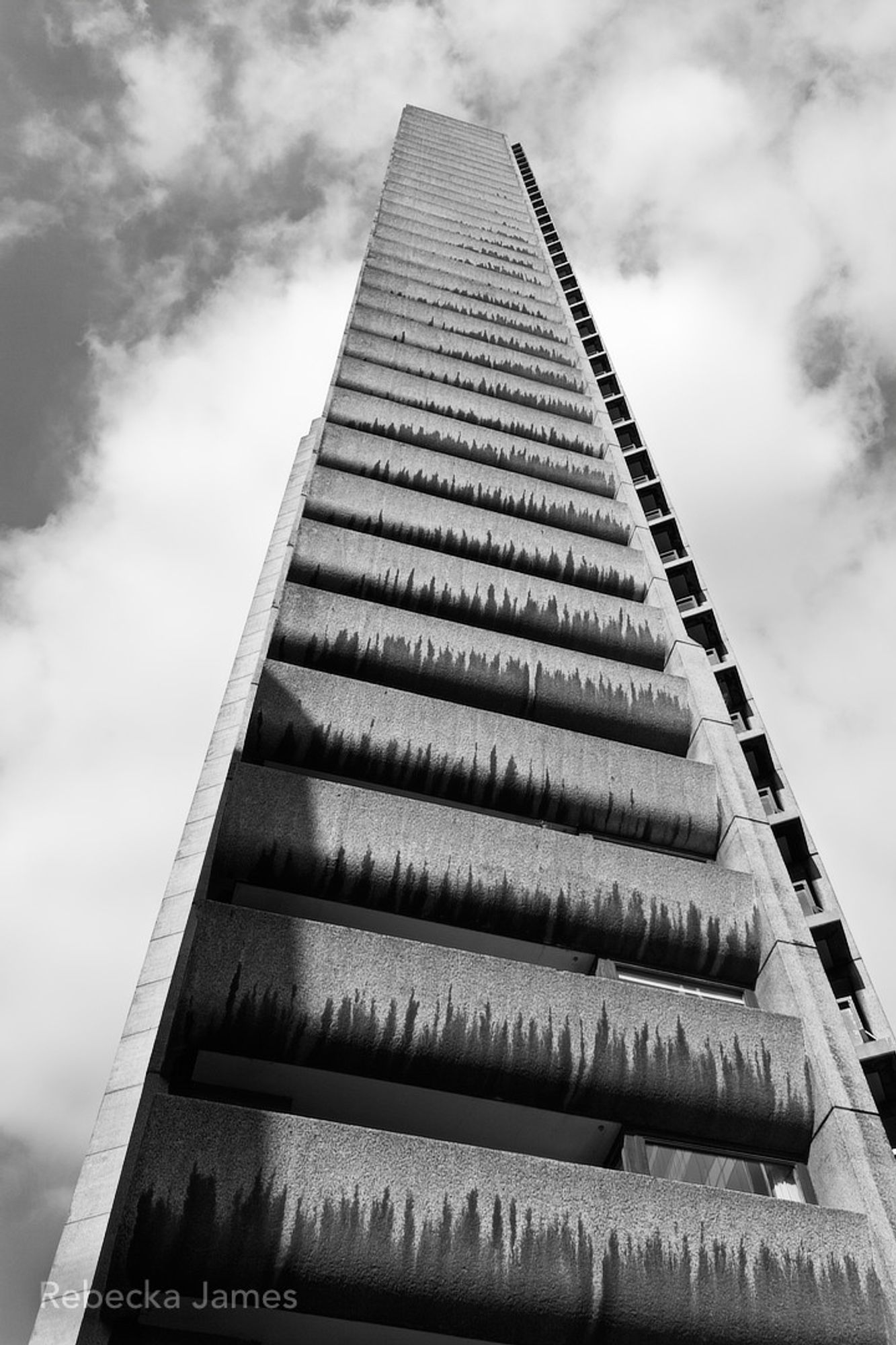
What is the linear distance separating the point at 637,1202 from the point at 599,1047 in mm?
1787

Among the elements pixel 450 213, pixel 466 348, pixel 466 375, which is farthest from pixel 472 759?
pixel 450 213

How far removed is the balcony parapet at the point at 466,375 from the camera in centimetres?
3059

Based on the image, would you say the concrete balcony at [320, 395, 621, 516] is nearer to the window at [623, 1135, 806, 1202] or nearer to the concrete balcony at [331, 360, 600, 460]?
the concrete balcony at [331, 360, 600, 460]

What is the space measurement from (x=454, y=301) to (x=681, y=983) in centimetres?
2695

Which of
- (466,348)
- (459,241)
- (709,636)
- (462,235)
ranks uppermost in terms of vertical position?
(462,235)

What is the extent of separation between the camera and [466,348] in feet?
109

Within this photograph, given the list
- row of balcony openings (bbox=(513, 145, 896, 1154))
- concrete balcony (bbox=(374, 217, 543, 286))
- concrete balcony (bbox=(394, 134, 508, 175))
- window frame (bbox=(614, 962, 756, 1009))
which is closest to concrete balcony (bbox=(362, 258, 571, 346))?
row of balcony openings (bbox=(513, 145, 896, 1154))

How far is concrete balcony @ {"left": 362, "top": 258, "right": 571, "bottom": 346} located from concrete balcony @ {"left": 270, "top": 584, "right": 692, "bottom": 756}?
61.5 feet

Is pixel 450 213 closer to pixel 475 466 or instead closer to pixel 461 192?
pixel 461 192

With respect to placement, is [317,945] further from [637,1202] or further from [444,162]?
[444,162]

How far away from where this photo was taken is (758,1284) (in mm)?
10875

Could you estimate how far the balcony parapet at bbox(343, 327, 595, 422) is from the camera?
30.6 meters

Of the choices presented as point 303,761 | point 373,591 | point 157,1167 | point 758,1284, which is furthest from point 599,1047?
point 373,591

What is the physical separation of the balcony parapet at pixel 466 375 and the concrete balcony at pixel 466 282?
7.13m
